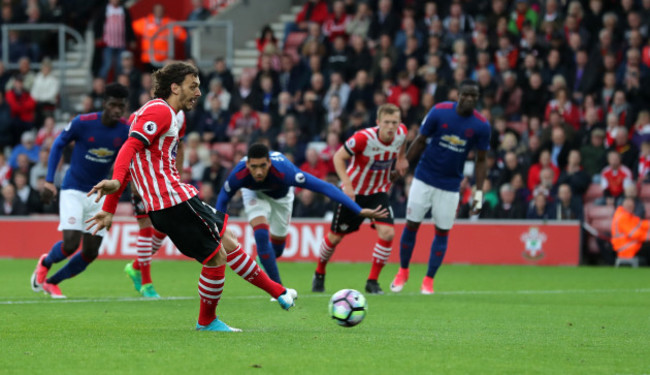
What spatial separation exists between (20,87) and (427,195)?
14.2 meters

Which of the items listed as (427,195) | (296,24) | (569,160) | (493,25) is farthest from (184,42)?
(427,195)

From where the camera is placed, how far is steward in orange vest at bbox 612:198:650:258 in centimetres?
1892

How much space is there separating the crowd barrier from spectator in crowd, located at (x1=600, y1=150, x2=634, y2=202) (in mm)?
1007

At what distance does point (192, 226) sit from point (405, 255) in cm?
579

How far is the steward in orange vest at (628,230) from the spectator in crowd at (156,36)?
11862mm

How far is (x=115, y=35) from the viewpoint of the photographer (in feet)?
85.6

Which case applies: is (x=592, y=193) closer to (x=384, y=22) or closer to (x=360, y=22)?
(x=384, y=22)

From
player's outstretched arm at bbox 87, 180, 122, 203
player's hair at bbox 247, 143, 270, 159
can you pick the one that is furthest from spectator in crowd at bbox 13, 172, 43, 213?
player's outstretched arm at bbox 87, 180, 122, 203

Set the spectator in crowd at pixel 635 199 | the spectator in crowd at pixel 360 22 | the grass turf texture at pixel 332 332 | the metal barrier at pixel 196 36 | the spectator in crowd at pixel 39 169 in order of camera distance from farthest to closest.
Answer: the metal barrier at pixel 196 36 → the spectator in crowd at pixel 360 22 → the spectator in crowd at pixel 39 169 → the spectator in crowd at pixel 635 199 → the grass turf texture at pixel 332 332

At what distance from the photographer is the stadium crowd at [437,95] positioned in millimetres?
20281

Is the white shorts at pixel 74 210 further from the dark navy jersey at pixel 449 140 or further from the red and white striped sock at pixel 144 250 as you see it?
the dark navy jersey at pixel 449 140

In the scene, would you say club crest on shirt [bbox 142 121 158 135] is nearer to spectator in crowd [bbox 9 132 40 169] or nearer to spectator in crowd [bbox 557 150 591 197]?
spectator in crowd [bbox 557 150 591 197]

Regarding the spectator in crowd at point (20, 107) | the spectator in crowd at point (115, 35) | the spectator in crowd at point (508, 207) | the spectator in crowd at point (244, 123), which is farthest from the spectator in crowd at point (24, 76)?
the spectator in crowd at point (508, 207)

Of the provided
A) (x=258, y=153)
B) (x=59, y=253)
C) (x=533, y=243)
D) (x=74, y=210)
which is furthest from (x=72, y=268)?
(x=533, y=243)
